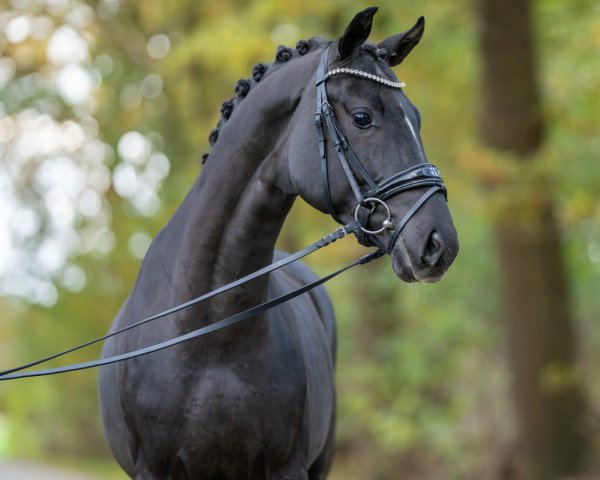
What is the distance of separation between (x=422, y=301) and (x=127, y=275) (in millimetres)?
4625

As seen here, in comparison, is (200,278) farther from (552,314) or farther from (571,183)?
(552,314)

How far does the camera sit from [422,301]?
15570 mm

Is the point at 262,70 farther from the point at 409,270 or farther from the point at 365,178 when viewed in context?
the point at 409,270

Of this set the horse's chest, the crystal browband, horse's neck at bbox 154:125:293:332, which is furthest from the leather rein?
the horse's chest

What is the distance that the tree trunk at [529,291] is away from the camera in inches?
447

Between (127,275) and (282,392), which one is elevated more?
(127,275)

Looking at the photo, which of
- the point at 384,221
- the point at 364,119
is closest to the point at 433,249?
the point at 384,221

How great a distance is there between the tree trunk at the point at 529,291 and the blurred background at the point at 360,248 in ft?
0.07

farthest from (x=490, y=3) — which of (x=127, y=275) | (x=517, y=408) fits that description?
(x=127, y=275)

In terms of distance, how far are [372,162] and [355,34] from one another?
19.1 inches

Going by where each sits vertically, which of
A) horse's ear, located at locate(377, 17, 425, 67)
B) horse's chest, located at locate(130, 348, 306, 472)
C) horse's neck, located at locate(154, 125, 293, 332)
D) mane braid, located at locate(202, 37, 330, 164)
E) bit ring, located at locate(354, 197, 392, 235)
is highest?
mane braid, located at locate(202, 37, 330, 164)

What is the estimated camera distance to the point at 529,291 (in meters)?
11.4

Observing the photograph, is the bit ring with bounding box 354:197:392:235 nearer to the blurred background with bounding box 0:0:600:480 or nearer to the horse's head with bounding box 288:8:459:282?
the horse's head with bounding box 288:8:459:282

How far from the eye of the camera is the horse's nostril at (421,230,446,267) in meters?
3.44
